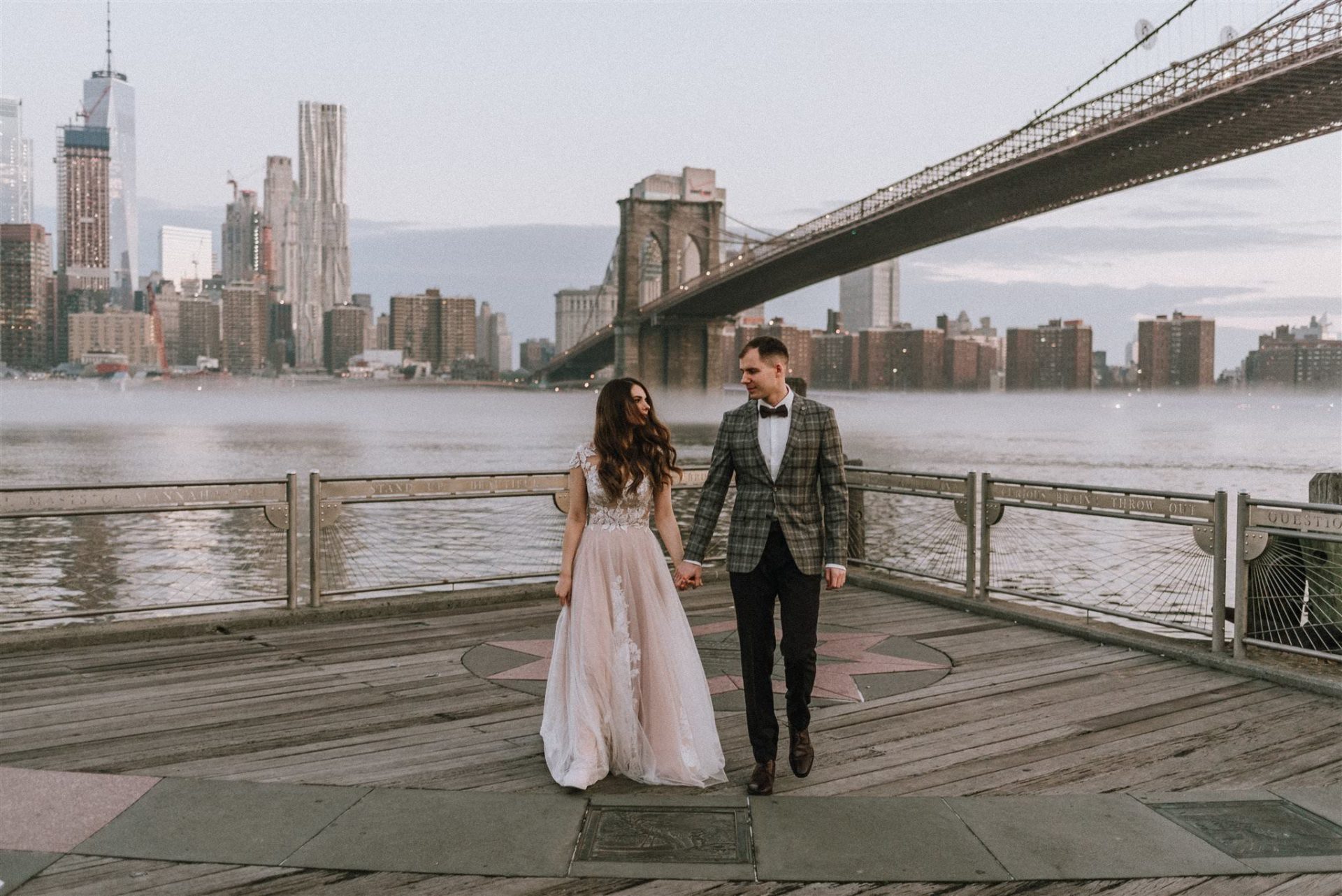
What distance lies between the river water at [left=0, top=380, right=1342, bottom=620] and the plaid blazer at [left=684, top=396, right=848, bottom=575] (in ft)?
10.6

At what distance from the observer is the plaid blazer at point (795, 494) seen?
13.8ft

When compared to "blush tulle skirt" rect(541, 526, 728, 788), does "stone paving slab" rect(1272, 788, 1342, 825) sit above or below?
below

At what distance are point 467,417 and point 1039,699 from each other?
10560cm

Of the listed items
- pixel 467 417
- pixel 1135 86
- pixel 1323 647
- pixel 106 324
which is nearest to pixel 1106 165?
pixel 1135 86

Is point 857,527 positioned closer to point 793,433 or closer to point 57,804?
point 793,433

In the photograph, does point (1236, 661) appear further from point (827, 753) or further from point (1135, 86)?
point (1135, 86)

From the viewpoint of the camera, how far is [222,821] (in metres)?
3.75

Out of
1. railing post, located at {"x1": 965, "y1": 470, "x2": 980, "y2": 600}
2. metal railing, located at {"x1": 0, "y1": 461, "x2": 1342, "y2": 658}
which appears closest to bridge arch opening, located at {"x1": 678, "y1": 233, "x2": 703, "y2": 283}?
metal railing, located at {"x1": 0, "y1": 461, "x2": 1342, "y2": 658}

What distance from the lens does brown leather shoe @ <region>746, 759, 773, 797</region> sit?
13.5ft

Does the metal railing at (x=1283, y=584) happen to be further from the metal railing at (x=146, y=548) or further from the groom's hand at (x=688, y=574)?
the metal railing at (x=146, y=548)

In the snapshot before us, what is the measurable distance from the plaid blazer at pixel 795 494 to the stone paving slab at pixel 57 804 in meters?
2.19

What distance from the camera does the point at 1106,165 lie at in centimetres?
3966

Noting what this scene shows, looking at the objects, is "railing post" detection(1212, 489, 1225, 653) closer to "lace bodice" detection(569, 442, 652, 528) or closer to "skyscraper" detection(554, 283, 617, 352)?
"lace bodice" detection(569, 442, 652, 528)

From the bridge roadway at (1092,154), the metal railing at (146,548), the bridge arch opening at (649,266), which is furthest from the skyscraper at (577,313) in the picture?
the metal railing at (146,548)
